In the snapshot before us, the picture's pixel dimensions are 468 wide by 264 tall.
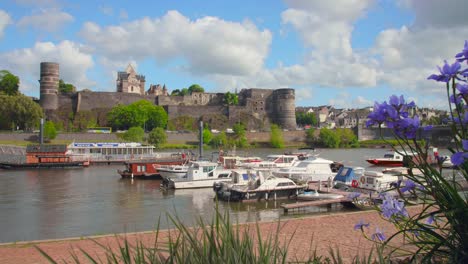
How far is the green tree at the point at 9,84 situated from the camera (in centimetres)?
8925

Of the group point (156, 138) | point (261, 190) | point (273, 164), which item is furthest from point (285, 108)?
point (261, 190)

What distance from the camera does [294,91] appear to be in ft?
341

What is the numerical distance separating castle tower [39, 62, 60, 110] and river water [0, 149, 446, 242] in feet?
186

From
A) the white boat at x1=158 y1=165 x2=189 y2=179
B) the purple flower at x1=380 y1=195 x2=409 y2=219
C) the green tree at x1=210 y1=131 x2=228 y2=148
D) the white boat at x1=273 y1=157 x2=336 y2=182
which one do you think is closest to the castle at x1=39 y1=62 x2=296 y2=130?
the green tree at x1=210 y1=131 x2=228 y2=148

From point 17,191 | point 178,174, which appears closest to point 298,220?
point 178,174

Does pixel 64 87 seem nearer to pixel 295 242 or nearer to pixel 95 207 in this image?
pixel 95 207

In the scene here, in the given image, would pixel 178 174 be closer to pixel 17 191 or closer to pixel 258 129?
pixel 17 191

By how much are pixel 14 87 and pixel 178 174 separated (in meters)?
71.2

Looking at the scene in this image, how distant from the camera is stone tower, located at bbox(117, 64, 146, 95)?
11275 centimetres

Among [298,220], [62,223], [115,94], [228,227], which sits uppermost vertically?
[115,94]

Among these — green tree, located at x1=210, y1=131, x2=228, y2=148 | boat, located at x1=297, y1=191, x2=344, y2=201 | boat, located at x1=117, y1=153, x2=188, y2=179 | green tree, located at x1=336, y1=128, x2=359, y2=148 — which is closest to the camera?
boat, located at x1=297, y1=191, x2=344, y2=201

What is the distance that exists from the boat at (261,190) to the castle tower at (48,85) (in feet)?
240

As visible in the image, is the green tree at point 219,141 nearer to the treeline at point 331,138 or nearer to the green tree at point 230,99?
the treeline at point 331,138

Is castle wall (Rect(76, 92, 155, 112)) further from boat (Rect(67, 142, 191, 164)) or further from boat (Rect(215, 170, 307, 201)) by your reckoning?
boat (Rect(215, 170, 307, 201))
